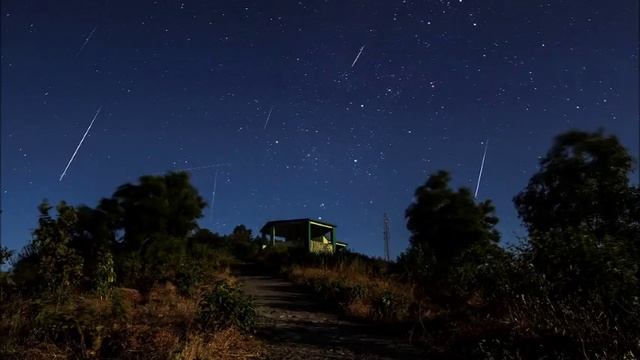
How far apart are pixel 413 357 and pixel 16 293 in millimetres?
8507

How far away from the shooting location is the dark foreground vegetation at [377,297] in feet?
22.9

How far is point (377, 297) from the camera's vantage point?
11.7m

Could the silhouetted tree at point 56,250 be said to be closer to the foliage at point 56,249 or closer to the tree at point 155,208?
the foliage at point 56,249

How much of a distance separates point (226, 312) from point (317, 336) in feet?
5.52

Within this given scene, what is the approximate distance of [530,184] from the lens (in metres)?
32.5

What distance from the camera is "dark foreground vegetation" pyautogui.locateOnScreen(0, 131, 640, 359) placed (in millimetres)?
6977

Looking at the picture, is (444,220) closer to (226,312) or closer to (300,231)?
(300,231)

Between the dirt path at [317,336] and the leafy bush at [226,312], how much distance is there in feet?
1.53

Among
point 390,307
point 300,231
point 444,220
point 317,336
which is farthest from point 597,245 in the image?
point 300,231

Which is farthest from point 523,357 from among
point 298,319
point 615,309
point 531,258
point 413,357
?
point 298,319

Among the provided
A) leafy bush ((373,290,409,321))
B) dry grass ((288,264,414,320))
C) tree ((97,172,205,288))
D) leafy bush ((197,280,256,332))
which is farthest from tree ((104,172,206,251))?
leafy bush ((197,280,256,332))

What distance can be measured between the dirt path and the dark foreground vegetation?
439 mm

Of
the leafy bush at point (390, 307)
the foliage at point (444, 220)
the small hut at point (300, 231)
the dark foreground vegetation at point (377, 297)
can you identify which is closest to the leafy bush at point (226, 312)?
the dark foreground vegetation at point (377, 297)

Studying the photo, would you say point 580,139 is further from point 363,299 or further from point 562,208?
point 363,299
